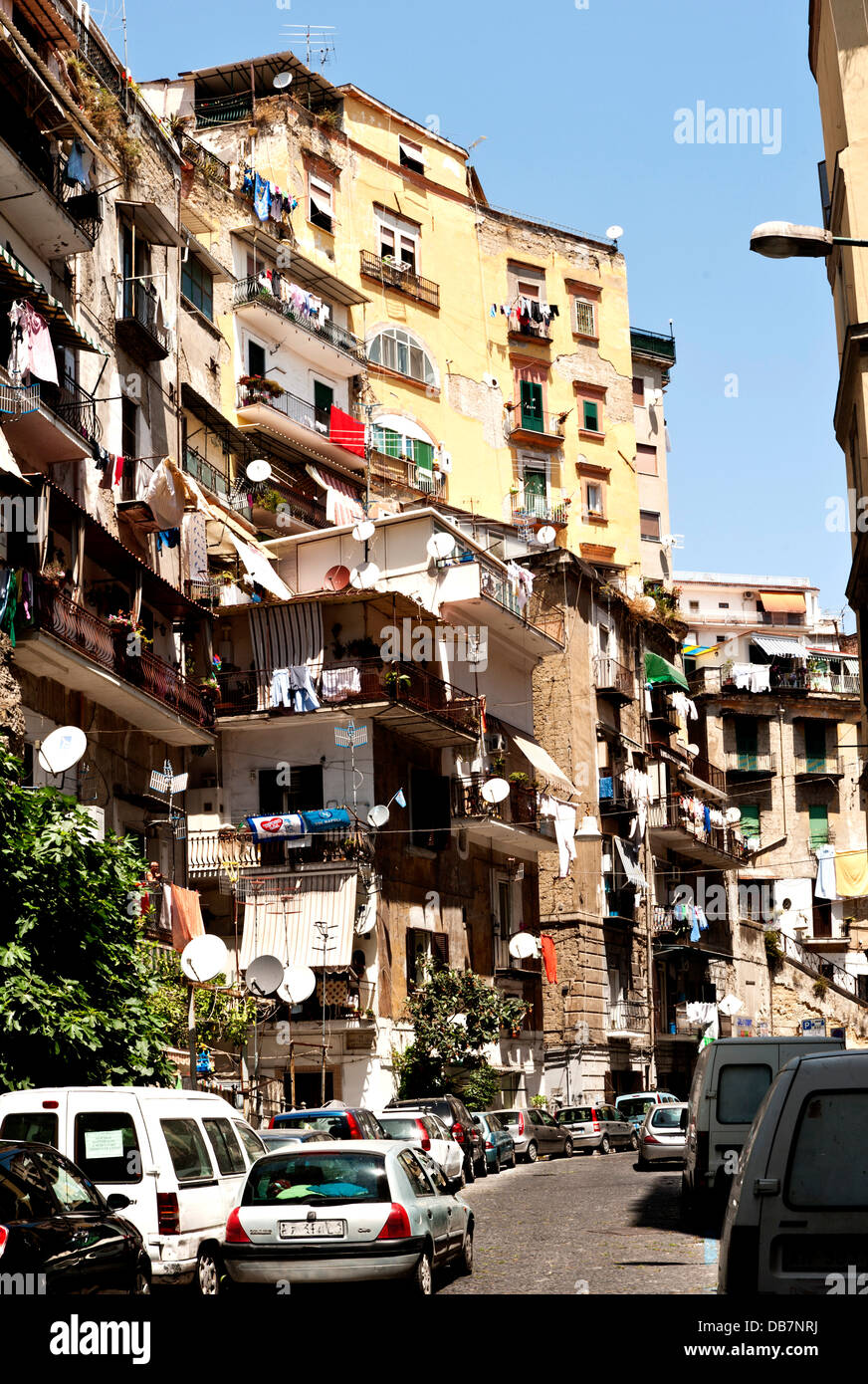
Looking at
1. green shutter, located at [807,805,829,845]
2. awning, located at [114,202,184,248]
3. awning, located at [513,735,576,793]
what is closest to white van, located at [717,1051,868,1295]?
awning, located at [114,202,184,248]

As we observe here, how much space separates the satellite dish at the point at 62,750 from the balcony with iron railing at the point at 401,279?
1357 inches

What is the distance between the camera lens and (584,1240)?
17.2 metres

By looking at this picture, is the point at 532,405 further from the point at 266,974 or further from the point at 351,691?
the point at 266,974

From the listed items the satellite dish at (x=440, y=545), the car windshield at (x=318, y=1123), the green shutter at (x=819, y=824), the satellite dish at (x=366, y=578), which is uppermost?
the satellite dish at (x=440, y=545)

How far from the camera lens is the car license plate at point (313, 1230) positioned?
40.4 ft

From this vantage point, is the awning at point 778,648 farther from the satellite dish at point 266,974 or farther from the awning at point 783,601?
the satellite dish at point 266,974

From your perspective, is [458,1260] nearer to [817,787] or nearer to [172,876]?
[172,876]

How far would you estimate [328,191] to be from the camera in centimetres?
5284

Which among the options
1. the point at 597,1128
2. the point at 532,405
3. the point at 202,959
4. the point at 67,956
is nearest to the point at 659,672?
the point at 532,405

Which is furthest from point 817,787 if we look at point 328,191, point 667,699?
point 328,191

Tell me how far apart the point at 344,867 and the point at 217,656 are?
21.3 ft

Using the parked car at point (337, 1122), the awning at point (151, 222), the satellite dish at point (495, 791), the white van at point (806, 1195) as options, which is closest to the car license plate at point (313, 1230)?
the white van at point (806, 1195)

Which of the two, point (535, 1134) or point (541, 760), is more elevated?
point (541, 760)

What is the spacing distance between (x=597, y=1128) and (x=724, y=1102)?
70.2 feet
